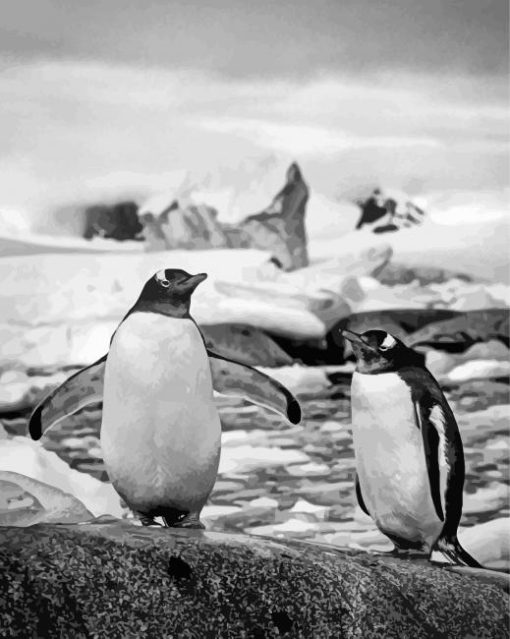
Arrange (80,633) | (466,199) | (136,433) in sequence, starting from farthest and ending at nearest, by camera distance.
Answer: (466,199) → (136,433) → (80,633)

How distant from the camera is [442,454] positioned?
6.34 ft

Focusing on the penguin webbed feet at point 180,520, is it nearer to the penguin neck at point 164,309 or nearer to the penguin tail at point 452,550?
the penguin neck at point 164,309

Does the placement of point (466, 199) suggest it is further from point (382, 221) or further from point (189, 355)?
point (189, 355)

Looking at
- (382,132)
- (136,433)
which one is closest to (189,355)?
(136,433)

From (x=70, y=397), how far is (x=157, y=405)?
215mm

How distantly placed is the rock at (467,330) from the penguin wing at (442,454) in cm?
19

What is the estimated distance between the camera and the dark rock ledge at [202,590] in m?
1.62

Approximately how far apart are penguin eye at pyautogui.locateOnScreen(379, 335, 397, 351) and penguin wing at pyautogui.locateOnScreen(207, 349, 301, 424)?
222mm

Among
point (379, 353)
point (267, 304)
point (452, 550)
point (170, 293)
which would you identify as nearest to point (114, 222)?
point (170, 293)

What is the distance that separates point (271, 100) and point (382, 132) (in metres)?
0.27

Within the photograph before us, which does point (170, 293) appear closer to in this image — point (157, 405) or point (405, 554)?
point (157, 405)

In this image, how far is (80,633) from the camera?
1616 millimetres

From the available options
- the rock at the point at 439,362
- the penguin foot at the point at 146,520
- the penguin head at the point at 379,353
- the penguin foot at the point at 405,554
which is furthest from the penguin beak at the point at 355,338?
the penguin foot at the point at 146,520

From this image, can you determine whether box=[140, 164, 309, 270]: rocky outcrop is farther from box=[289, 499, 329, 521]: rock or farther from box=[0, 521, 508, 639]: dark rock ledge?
box=[0, 521, 508, 639]: dark rock ledge
